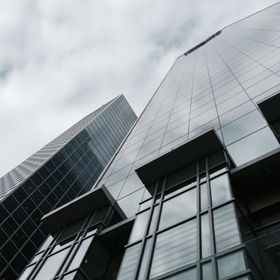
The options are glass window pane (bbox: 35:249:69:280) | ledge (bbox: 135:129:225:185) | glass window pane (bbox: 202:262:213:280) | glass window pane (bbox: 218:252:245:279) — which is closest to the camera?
glass window pane (bbox: 218:252:245:279)

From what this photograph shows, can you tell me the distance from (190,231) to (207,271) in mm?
2294

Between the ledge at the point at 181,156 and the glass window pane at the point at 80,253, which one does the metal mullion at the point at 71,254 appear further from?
the ledge at the point at 181,156

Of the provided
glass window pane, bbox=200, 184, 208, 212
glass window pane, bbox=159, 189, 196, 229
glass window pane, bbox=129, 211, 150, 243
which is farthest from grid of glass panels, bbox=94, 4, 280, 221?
glass window pane, bbox=159, 189, 196, 229

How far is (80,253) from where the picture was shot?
15.1m

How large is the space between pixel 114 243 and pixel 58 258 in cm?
229

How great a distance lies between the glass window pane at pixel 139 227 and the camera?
44.3 feet

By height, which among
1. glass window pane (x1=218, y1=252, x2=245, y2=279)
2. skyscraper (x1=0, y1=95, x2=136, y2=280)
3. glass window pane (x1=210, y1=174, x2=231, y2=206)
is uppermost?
glass window pane (x1=218, y1=252, x2=245, y2=279)

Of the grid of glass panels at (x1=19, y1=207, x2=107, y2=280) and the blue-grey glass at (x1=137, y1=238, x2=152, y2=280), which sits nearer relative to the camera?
the blue-grey glass at (x1=137, y1=238, x2=152, y2=280)

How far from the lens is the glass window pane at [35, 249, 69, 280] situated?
14.8 meters

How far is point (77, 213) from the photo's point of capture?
61.3 feet

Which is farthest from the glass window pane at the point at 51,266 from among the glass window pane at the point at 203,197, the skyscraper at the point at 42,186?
the skyscraper at the point at 42,186

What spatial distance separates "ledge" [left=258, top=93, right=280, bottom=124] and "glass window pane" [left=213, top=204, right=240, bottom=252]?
5846 millimetres

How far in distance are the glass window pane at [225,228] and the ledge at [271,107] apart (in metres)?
5.85

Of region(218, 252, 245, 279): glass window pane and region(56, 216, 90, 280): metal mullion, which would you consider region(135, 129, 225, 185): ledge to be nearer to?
region(56, 216, 90, 280): metal mullion
